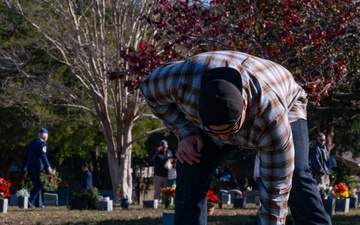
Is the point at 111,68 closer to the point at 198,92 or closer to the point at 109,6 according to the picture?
the point at 109,6

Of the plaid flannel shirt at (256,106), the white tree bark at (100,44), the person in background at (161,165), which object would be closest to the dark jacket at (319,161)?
the person in background at (161,165)

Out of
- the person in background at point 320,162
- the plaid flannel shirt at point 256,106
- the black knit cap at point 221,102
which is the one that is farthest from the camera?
the person in background at point 320,162

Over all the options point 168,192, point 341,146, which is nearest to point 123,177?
point 168,192

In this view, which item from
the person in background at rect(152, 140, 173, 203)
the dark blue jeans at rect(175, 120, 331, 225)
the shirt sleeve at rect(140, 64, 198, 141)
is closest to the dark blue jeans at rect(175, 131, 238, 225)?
the dark blue jeans at rect(175, 120, 331, 225)

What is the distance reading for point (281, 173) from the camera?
4332 millimetres

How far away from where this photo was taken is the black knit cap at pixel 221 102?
12.5 feet

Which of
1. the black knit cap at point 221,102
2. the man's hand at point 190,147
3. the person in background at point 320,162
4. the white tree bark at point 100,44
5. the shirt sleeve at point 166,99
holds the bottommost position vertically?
the man's hand at point 190,147

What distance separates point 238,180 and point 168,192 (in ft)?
97.5

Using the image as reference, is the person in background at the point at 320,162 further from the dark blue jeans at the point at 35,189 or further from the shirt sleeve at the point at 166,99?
the shirt sleeve at the point at 166,99

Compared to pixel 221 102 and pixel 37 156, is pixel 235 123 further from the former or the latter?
pixel 37 156

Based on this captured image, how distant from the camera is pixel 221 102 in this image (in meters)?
3.80

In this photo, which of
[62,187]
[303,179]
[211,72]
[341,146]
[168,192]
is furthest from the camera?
[341,146]

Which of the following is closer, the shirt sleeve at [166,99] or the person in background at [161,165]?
the shirt sleeve at [166,99]

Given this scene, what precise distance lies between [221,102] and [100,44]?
20.4 m
